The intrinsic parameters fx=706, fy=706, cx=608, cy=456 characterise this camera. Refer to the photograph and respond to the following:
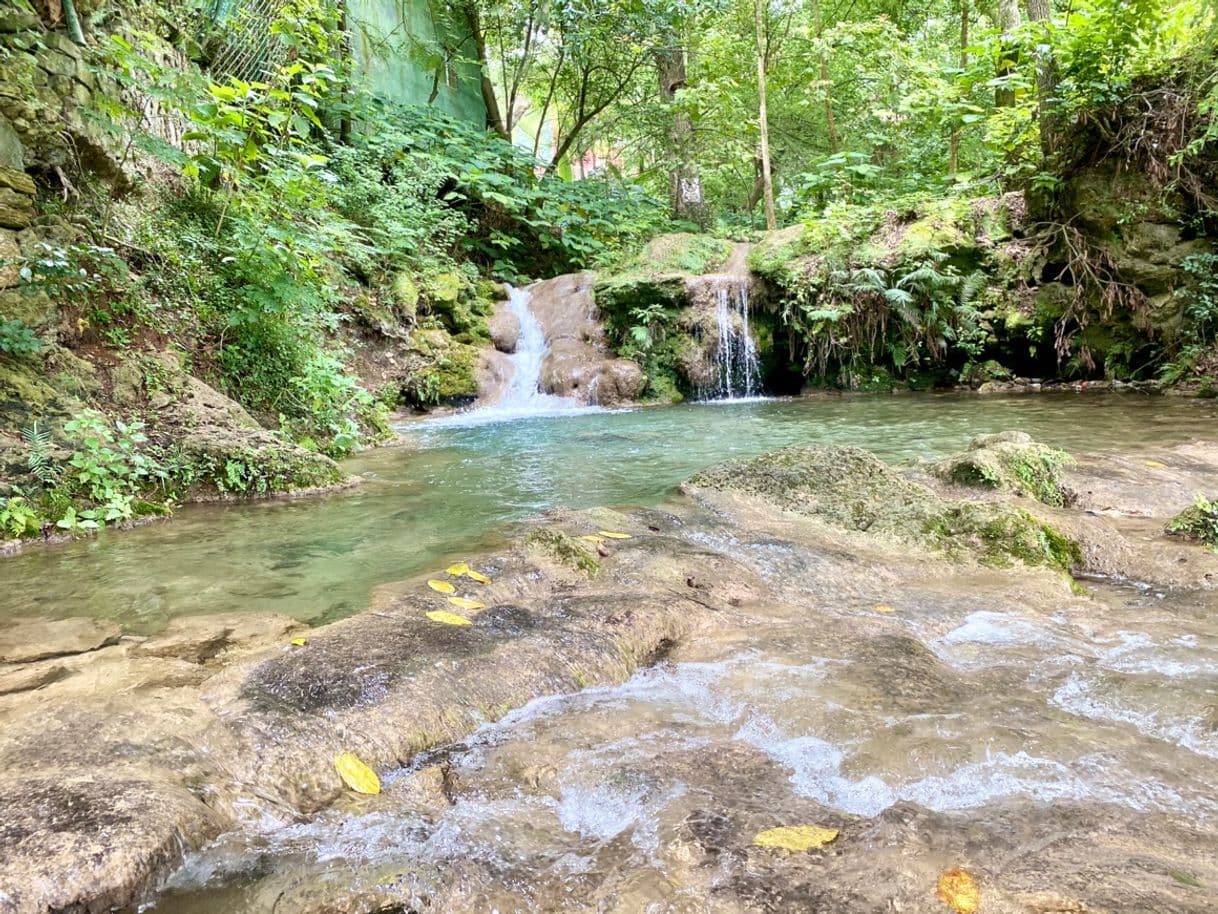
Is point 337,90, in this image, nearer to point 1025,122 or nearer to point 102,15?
point 102,15

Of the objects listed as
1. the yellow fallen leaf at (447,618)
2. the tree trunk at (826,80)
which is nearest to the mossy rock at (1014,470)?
the yellow fallen leaf at (447,618)

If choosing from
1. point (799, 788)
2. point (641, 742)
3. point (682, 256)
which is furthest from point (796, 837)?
point (682, 256)

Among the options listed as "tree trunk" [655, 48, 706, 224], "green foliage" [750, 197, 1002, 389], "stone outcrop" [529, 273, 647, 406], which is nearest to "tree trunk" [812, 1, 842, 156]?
"tree trunk" [655, 48, 706, 224]

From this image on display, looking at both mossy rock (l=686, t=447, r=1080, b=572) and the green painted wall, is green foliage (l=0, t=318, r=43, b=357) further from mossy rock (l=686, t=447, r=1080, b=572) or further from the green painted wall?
the green painted wall

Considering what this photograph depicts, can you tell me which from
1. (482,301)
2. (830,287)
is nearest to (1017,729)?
(830,287)

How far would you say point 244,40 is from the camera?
8680 mm

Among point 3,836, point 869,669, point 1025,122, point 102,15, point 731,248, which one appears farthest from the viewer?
point 731,248

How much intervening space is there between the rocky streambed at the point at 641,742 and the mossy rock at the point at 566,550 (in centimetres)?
2

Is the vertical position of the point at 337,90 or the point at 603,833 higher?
the point at 337,90

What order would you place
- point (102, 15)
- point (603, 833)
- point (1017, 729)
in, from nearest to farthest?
point (603, 833)
point (1017, 729)
point (102, 15)

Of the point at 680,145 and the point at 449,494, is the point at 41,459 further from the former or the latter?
the point at 680,145

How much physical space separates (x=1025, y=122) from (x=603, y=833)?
13282 mm

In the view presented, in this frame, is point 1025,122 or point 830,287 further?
point 830,287

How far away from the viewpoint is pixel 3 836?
4.71ft
